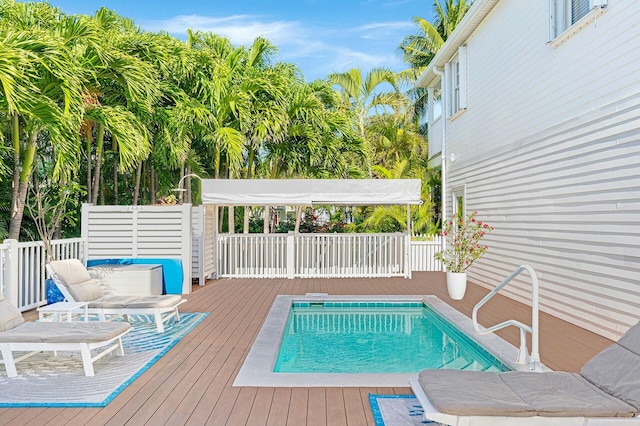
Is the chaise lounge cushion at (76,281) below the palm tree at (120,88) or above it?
below

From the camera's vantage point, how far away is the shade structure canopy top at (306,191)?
1083 cm

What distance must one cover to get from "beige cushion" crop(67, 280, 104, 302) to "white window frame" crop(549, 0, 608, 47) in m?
6.95

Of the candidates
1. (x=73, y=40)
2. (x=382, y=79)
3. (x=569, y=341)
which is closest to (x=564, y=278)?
(x=569, y=341)

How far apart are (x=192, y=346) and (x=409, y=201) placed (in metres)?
6.68

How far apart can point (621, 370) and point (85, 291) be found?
5579 mm

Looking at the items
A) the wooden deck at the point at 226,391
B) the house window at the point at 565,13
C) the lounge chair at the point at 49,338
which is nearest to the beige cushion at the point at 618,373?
the wooden deck at the point at 226,391

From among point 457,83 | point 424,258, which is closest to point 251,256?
point 424,258

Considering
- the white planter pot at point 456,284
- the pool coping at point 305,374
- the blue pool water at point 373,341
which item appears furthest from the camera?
the white planter pot at point 456,284

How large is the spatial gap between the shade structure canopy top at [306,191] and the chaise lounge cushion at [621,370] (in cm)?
774

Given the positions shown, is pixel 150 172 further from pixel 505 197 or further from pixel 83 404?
pixel 83 404

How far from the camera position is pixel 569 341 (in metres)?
5.78

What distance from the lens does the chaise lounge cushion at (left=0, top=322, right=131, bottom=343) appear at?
4.24 m

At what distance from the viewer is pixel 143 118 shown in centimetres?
994

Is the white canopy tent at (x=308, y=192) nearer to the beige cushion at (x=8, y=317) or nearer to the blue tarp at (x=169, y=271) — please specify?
the blue tarp at (x=169, y=271)
